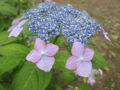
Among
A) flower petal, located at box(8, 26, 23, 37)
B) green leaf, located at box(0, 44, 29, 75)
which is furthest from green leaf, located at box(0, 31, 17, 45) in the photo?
flower petal, located at box(8, 26, 23, 37)

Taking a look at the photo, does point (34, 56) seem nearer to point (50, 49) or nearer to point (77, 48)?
point (50, 49)

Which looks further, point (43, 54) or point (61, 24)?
point (61, 24)

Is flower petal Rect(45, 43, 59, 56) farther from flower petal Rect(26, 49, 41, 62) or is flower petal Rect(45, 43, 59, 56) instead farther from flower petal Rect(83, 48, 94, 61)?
flower petal Rect(83, 48, 94, 61)

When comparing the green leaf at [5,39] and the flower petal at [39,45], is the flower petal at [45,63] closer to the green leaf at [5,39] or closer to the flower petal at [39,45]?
the flower petal at [39,45]

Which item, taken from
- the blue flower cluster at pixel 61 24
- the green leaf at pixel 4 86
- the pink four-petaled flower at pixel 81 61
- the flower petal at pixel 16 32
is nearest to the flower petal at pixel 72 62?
the pink four-petaled flower at pixel 81 61

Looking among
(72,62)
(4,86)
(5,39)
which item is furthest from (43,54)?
(4,86)

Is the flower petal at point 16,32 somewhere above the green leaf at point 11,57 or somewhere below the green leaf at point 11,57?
above

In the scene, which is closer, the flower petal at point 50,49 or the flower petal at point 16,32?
the flower petal at point 50,49
